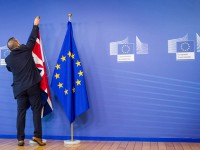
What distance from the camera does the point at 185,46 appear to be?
387 cm

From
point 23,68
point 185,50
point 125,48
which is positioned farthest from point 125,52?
point 23,68

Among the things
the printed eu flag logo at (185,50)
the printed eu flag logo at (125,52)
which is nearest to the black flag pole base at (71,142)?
the printed eu flag logo at (125,52)

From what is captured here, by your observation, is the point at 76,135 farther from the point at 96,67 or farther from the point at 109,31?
→ the point at 109,31

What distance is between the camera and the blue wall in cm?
386

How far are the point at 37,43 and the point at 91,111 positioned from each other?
1260 mm

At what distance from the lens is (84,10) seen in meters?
4.16

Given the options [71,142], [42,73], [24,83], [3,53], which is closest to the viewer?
[24,83]

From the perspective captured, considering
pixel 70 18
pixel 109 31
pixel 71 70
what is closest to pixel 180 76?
pixel 109 31

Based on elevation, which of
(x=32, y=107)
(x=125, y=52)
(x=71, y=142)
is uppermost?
(x=125, y=52)

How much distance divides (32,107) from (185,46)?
227 cm

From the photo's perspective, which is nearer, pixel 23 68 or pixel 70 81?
pixel 23 68

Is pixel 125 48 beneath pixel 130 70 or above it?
above

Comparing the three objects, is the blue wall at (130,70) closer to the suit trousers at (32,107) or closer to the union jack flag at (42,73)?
the union jack flag at (42,73)

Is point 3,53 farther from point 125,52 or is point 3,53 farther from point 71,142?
point 125,52
